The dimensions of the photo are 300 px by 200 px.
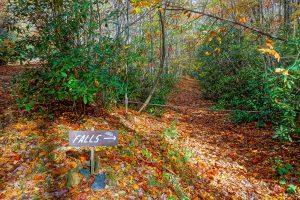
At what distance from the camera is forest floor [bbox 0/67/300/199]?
3.62m

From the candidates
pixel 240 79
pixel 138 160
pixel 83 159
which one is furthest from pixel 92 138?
pixel 240 79

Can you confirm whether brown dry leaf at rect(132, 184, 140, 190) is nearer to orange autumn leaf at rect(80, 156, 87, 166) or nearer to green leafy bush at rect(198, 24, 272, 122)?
orange autumn leaf at rect(80, 156, 87, 166)

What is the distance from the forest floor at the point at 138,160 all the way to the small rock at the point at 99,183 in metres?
0.09

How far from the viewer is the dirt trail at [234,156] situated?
465 cm

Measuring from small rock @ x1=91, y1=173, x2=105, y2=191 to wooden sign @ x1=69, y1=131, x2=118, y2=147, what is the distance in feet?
2.12

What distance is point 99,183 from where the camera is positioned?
11.9 feet

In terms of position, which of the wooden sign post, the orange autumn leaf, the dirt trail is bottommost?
the dirt trail

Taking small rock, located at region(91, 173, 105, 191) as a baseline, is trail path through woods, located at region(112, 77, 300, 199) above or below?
below

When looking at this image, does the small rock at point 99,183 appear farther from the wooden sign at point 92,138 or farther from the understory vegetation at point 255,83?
the understory vegetation at point 255,83

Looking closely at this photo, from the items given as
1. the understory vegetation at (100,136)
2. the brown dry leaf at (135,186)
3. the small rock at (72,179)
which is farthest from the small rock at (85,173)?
the brown dry leaf at (135,186)

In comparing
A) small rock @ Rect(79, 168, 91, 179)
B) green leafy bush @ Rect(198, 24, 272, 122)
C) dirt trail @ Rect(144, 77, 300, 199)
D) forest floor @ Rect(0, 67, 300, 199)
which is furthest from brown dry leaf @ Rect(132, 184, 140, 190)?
green leafy bush @ Rect(198, 24, 272, 122)

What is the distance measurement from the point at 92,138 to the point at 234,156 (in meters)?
4.17

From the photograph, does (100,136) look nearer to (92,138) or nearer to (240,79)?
(92,138)

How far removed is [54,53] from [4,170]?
2408 mm
